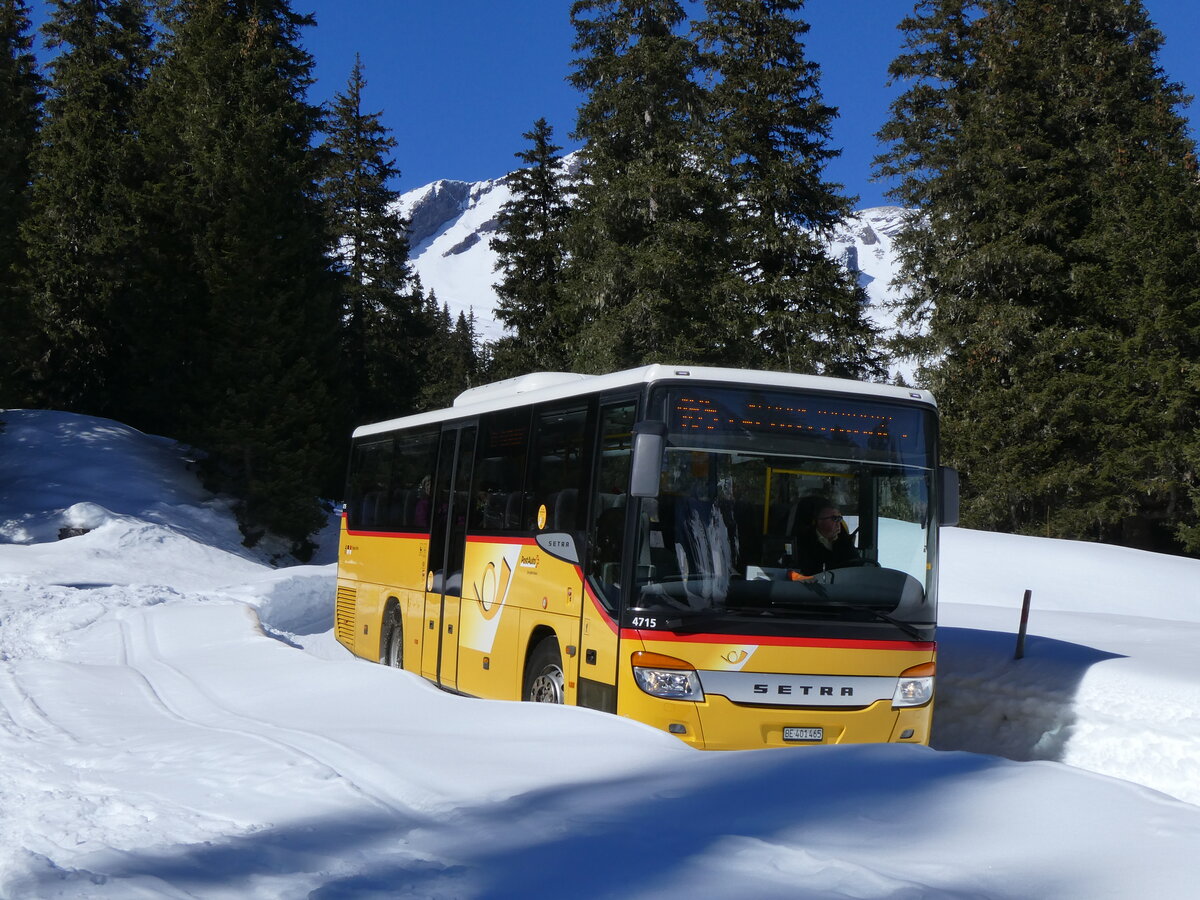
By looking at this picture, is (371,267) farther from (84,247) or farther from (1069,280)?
(1069,280)

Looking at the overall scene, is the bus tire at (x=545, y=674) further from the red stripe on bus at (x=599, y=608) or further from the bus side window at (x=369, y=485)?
the bus side window at (x=369, y=485)

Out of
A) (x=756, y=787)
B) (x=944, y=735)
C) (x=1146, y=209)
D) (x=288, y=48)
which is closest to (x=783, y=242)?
(x=1146, y=209)

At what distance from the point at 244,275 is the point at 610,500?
85.4ft

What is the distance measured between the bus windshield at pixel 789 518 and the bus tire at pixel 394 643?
6.00 metres

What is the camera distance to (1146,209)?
104 ft

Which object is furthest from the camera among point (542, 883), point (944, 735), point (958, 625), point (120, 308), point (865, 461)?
point (120, 308)

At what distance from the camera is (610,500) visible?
339 inches

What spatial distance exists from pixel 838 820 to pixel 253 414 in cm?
2920

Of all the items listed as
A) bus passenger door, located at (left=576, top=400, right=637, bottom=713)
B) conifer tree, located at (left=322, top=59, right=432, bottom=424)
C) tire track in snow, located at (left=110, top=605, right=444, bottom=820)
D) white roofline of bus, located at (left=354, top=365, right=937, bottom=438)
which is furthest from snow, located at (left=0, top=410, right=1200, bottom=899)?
conifer tree, located at (left=322, top=59, right=432, bottom=424)

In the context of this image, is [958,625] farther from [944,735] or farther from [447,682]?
[447,682]

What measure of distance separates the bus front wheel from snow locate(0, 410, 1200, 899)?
3.81ft

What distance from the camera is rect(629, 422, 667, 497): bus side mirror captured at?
25.1 feet

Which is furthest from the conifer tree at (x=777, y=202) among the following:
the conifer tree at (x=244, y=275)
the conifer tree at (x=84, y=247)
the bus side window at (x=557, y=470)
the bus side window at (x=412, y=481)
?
the bus side window at (x=557, y=470)

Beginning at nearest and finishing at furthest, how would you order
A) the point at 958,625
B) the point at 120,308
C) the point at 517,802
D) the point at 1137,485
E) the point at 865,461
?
1. the point at 517,802
2. the point at 865,461
3. the point at 958,625
4. the point at 1137,485
5. the point at 120,308
